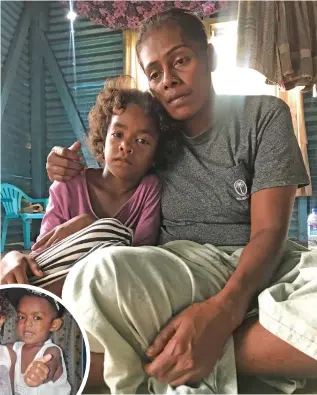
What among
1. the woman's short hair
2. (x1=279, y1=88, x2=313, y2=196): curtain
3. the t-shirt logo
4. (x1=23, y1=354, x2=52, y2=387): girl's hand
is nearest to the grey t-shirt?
the t-shirt logo

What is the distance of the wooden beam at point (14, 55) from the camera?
808 mm

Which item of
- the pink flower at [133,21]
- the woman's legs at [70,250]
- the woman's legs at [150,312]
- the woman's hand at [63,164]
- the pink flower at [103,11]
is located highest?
the pink flower at [103,11]

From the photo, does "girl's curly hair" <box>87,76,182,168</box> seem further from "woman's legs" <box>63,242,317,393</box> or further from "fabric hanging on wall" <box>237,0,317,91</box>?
"fabric hanging on wall" <box>237,0,317,91</box>

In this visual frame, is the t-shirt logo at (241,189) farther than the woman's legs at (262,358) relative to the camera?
Yes

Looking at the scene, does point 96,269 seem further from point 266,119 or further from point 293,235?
point 293,235

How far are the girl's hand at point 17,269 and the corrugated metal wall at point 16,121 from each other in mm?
166

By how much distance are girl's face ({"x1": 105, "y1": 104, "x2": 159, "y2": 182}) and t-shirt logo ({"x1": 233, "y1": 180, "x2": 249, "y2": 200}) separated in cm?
18

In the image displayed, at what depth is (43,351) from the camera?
18.0 inches

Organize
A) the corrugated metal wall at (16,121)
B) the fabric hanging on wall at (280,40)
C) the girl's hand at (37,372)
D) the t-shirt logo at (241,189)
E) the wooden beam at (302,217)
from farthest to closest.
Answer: the fabric hanging on wall at (280,40)
the wooden beam at (302,217)
the corrugated metal wall at (16,121)
the t-shirt logo at (241,189)
the girl's hand at (37,372)

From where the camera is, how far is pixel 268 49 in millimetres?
1268

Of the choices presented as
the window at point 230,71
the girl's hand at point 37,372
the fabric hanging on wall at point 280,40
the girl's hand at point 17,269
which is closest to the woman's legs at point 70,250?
the girl's hand at point 17,269

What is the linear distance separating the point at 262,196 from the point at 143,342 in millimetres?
300

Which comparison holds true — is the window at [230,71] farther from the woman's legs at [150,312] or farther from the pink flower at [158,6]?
the woman's legs at [150,312]

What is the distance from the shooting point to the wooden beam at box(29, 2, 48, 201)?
0.81 m
